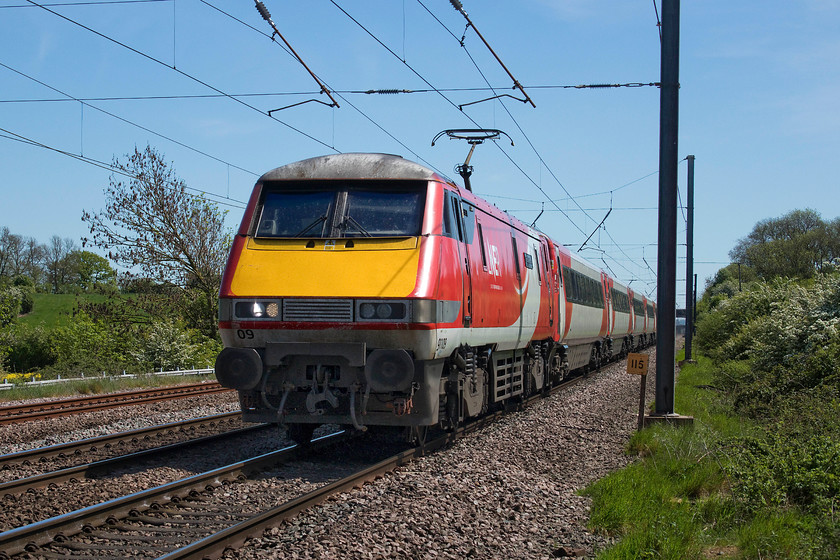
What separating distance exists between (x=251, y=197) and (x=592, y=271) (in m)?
16.3

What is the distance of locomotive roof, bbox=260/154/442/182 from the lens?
364 inches

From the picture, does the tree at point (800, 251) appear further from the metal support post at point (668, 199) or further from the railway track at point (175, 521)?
the railway track at point (175, 521)

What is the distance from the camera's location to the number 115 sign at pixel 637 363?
11.7 metres

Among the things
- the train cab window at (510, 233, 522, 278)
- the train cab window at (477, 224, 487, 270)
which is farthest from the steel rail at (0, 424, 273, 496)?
the train cab window at (510, 233, 522, 278)

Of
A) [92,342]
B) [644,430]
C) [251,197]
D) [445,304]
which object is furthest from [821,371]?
[92,342]

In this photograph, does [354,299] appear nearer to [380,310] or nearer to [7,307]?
[380,310]

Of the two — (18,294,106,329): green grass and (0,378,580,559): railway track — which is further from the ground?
(18,294,106,329): green grass

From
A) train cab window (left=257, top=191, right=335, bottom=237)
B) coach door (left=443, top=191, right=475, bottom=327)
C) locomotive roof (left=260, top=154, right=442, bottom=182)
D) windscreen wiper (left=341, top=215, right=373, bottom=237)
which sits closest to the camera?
windscreen wiper (left=341, top=215, right=373, bottom=237)

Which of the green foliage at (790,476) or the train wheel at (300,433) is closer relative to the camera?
the green foliage at (790,476)

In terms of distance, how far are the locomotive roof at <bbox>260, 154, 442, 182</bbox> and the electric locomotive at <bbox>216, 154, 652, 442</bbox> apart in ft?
0.05

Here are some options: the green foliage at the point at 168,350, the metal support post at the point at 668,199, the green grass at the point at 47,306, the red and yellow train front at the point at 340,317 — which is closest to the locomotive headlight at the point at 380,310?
the red and yellow train front at the point at 340,317

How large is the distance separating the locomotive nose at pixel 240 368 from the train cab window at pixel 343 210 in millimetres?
1454

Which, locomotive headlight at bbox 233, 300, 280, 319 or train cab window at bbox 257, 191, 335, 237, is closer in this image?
locomotive headlight at bbox 233, 300, 280, 319

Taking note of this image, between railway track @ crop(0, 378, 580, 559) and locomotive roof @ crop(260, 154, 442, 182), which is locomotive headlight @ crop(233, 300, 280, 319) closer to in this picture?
railway track @ crop(0, 378, 580, 559)
